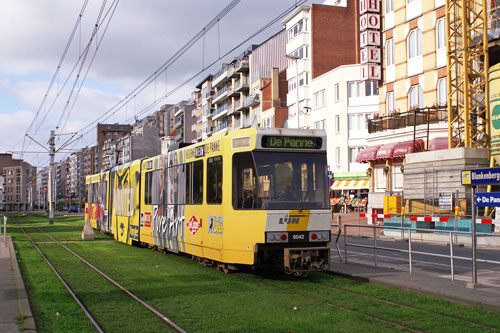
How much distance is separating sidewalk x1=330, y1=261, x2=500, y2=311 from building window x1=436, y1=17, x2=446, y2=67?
24.6 meters

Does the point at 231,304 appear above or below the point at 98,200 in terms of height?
below

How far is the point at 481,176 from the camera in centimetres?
1028

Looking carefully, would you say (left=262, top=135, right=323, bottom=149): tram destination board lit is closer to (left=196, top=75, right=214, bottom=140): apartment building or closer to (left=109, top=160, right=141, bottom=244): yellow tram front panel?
(left=109, top=160, right=141, bottom=244): yellow tram front panel

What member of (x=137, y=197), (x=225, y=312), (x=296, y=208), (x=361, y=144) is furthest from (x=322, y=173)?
(x=361, y=144)

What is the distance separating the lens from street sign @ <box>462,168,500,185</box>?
9820mm

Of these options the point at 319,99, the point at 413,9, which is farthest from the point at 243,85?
the point at 413,9

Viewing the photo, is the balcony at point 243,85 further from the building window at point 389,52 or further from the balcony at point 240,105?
the building window at point 389,52

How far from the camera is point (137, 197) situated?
20.6 metres

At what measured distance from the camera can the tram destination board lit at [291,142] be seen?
1223 cm

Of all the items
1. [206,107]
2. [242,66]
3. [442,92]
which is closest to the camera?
[442,92]

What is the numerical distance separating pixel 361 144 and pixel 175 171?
3679cm

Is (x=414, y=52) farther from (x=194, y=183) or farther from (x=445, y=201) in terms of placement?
(x=194, y=183)

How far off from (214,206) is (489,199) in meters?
5.82

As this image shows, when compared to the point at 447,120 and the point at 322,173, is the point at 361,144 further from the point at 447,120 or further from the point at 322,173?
the point at 322,173
